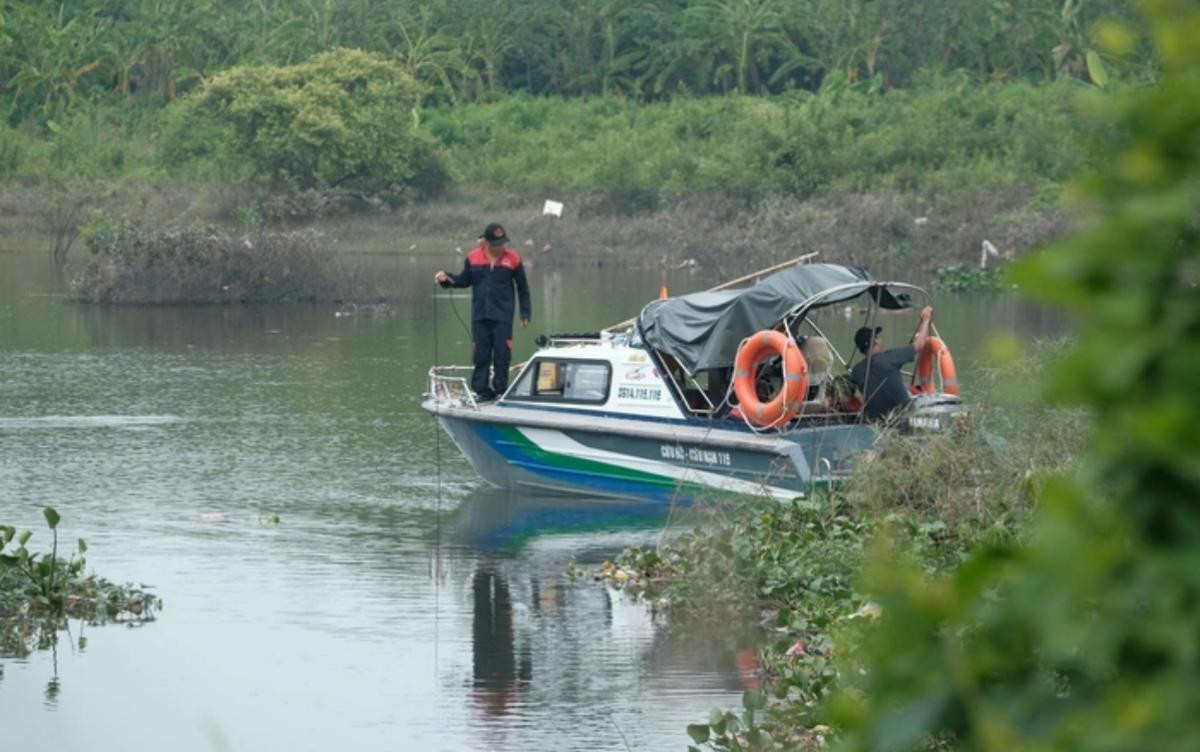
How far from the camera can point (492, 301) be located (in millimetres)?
18281

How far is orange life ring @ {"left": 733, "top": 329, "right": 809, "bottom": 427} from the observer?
51.9ft

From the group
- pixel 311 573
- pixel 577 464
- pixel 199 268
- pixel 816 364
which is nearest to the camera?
pixel 311 573

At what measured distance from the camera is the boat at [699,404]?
15.9 metres

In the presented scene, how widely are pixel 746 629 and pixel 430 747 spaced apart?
277 cm

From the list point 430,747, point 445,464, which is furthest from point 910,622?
point 445,464

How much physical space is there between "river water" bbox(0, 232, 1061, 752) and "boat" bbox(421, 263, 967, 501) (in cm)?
43

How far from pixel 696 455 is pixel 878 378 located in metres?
1.56

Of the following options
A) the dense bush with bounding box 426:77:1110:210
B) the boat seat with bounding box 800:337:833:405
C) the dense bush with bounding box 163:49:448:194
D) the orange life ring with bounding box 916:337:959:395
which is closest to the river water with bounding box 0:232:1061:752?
the boat seat with bounding box 800:337:833:405

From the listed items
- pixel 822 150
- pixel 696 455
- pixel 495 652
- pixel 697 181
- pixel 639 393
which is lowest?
pixel 495 652

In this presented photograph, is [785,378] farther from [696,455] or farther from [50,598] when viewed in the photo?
[50,598]

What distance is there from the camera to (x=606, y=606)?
1373cm

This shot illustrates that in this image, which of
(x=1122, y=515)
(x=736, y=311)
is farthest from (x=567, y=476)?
(x=1122, y=515)

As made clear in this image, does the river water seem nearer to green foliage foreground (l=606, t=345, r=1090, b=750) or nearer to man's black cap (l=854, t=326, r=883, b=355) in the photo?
green foliage foreground (l=606, t=345, r=1090, b=750)

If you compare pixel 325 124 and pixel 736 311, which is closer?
pixel 736 311
